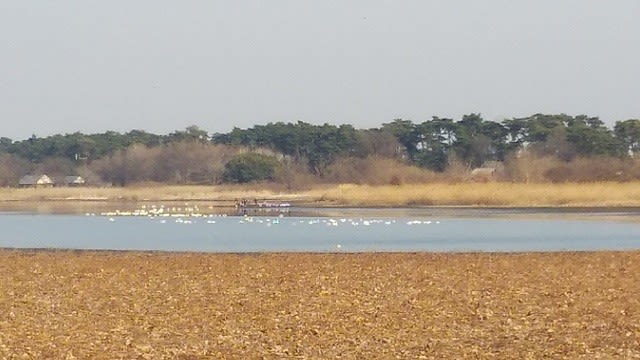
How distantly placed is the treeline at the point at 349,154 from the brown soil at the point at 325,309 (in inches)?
1992

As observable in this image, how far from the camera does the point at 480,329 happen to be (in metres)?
13.7

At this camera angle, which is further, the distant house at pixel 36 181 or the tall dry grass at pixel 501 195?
the distant house at pixel 36 181

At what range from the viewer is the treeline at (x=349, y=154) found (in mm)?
81688

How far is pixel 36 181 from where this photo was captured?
114 meters

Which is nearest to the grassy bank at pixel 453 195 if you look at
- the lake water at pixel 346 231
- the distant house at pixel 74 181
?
the lake water at pixel 346 231

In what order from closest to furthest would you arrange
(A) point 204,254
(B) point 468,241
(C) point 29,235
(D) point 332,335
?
1. (D) point 332,335
2. (A) point 204,254
3. (B) point 468,241
4. (C) point 29,235

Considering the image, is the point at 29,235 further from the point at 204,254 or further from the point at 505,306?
the point at 505,306

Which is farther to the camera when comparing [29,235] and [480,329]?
[29,235]

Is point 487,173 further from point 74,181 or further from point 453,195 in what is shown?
point 74,181

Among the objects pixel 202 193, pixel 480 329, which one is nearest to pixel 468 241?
pixel 480 329

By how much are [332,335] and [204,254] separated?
49.2 feet

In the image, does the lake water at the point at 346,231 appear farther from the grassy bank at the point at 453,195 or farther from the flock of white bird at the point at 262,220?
the grassy bank at the point at 453,195

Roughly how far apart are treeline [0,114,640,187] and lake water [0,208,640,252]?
23148mm

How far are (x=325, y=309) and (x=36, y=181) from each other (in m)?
103
